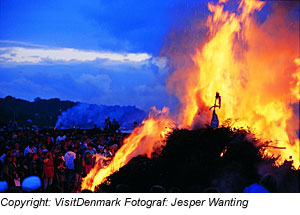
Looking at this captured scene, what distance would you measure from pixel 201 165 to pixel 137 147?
2944 millimetres

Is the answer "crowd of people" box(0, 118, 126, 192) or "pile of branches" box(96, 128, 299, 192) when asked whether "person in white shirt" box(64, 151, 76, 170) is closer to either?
"crowd of people" box(0, 118, 126, 192)

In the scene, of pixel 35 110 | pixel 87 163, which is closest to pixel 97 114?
pixel 35 110

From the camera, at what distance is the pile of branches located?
1002 cm

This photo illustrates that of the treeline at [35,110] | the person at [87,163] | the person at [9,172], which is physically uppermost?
the treeline at [35,110]

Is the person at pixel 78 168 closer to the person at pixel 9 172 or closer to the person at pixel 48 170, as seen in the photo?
the person at pixel 48 170

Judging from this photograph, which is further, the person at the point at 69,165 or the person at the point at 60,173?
the person at the point at 69,165

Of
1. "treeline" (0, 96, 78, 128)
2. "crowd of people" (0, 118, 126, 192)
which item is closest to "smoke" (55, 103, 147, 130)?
"treeline" (0, 96, 78, 128)

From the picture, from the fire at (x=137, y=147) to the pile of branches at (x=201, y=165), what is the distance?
694 mm

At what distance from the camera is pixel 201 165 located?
10211mm

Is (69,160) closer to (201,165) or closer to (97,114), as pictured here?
(201,165)

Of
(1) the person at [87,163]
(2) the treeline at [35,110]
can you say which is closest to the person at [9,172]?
(1) the person at [87,163]

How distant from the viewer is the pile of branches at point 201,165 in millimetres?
10016

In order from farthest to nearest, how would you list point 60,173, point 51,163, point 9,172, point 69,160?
point 69,160
point 60,173
point 51,163
point 9,172
